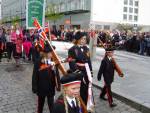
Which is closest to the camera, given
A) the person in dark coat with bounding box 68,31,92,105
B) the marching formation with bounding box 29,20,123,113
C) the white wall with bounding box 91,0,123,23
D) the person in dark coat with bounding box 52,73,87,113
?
the person in dark coat with bounding box 52,73,87,113

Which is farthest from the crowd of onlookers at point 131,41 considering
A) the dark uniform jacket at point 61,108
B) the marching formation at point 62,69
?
the dark uniform jacket at point 61,108

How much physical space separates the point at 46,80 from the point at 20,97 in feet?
9.90

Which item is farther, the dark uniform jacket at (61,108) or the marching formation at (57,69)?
the marching formation at (57,69)

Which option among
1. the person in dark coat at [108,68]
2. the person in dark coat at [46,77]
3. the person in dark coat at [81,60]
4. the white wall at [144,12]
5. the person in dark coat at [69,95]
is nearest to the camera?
the person in dark coat at [69,95]

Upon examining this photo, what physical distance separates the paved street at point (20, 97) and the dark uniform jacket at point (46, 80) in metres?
1.34

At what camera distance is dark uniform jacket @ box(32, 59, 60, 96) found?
21.9ft

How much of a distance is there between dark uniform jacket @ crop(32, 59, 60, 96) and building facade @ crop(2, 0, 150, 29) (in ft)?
150

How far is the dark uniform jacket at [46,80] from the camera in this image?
668cm

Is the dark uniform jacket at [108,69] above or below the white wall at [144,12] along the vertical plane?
below

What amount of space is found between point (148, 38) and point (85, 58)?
1777 centimetres

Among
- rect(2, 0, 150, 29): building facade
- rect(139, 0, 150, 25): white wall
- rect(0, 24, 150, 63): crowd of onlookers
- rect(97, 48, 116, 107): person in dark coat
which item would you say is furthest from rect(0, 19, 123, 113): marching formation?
rect(139, 0, 150, 25): white wall

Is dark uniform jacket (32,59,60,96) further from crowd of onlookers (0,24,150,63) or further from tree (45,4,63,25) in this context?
tree (45,4,63,25)

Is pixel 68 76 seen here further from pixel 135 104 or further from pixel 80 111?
pixel 135 104

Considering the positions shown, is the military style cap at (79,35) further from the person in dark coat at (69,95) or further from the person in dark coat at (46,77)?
the person in dark coat at (69,95)
